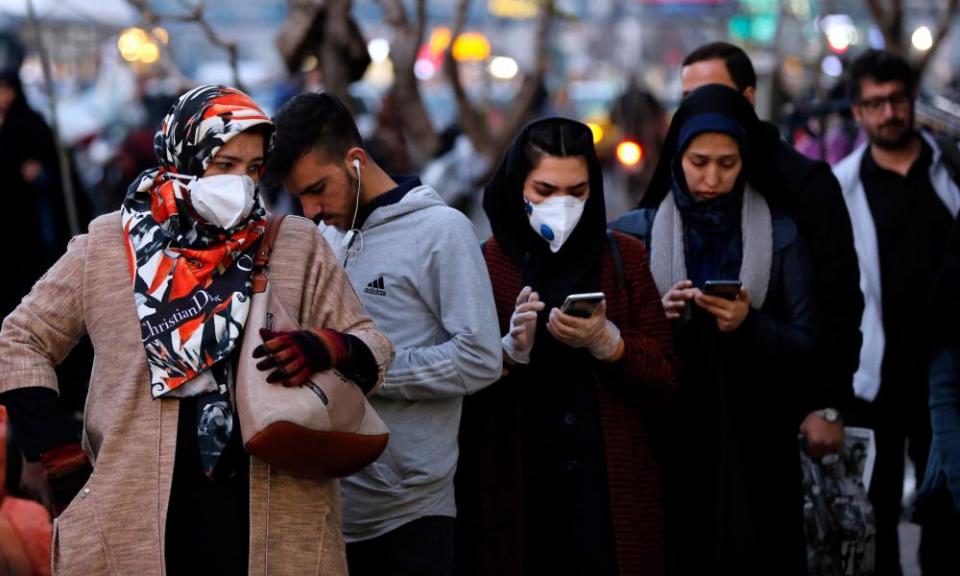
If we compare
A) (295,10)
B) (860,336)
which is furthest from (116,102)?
(860,336)

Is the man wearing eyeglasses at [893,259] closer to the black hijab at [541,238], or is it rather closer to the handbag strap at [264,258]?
the black hijab at [541,238]

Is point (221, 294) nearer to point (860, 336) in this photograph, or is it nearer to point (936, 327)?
point (936, 327)

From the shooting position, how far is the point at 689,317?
5.28 meters

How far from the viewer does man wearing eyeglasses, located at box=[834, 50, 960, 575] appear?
655cm

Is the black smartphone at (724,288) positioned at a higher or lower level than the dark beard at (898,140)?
lower

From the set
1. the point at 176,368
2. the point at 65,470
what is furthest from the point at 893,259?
the point at 65,470

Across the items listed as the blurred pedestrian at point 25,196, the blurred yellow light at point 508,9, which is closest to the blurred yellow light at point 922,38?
the blurred pedestrian at point 25,196

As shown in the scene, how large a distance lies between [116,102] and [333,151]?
24.0 meters

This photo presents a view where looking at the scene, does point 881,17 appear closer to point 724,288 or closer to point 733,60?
point 733,60

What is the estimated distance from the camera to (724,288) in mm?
5039

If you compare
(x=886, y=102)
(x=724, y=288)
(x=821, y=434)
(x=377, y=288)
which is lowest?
(x=821, y=434)

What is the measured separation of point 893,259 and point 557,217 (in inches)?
96.5

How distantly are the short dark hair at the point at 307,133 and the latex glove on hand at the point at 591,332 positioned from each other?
2.42 ft

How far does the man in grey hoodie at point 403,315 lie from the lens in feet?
14.5
